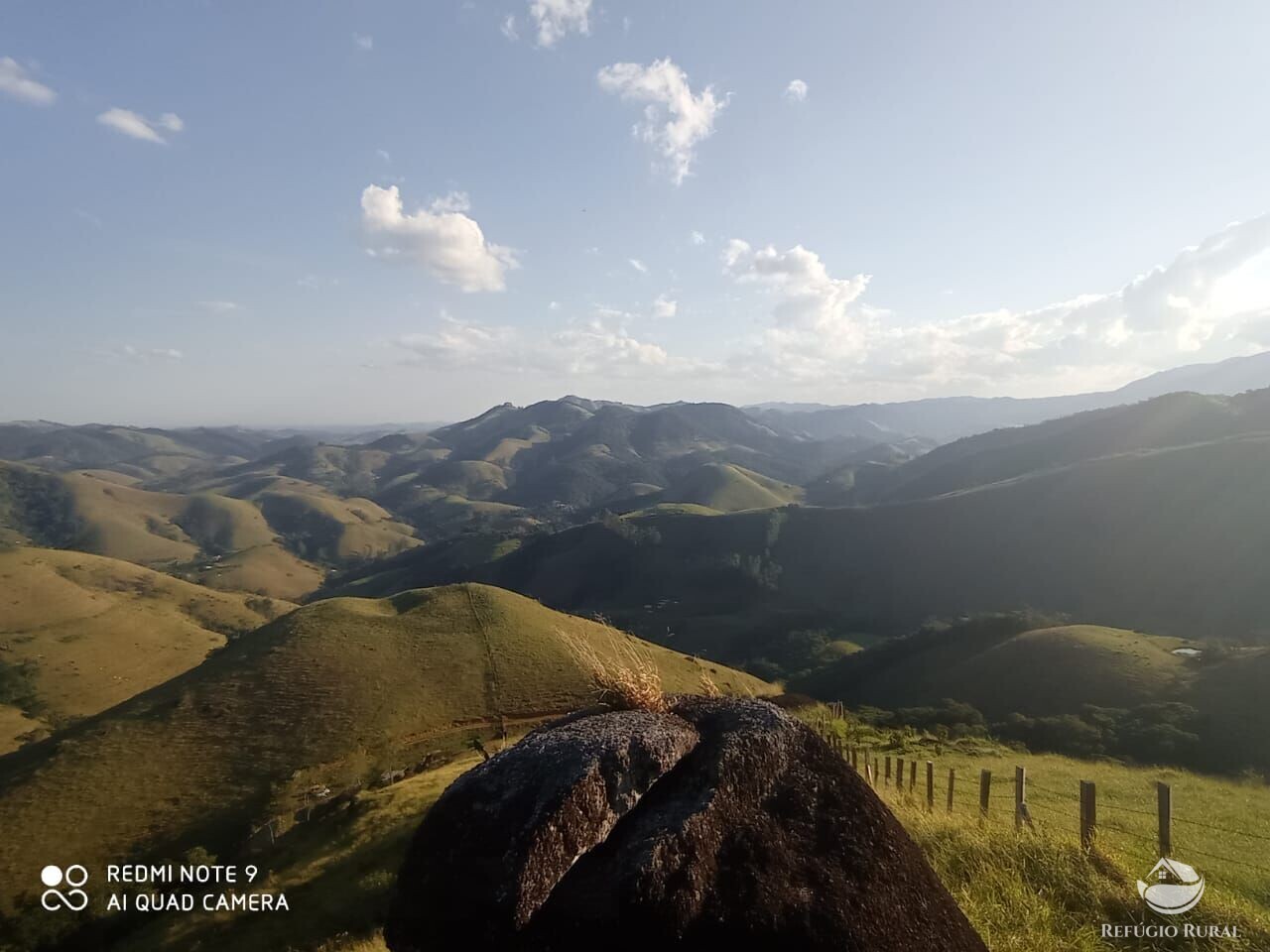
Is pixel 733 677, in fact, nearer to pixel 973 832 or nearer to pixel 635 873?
pixel 973 832

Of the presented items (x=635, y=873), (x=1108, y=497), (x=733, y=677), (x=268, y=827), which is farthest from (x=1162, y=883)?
(x=1108, y=497)

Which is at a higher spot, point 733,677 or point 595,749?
point 595,749

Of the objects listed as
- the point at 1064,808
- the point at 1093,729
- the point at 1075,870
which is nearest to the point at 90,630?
the point at 1064,808

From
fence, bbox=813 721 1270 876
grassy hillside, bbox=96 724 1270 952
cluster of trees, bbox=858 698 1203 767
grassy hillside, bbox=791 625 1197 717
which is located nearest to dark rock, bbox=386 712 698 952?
grassy hillside, bbox=96 724 1270 952

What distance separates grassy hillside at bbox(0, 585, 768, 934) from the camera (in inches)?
1518

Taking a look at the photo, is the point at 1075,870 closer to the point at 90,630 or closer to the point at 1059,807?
the point at 1059,807

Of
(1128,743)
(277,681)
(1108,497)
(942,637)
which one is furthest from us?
(1108,497)

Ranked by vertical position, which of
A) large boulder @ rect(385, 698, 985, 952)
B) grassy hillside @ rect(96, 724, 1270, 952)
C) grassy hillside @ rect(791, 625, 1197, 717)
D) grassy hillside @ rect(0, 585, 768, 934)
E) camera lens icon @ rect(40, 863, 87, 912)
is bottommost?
grassy hillside @ rect(791, 625, 1197, 717)

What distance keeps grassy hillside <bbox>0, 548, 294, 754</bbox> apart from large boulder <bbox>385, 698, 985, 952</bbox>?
346 ft

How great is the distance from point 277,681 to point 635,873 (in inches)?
2511

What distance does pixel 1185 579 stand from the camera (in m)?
113

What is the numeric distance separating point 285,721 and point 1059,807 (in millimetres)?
52566

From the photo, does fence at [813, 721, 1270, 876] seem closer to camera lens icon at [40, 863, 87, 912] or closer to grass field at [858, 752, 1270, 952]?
grass field at [858, 752, 1270, 952]

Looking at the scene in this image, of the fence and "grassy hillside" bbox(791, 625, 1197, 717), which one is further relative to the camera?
"grassy hillside" bbox(791, 625, 1197, 717)
